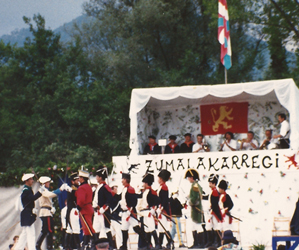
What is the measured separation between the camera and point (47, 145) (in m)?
22.4

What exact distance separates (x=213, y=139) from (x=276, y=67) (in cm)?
1090

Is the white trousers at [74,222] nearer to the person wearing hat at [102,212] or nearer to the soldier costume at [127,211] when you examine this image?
the person wearing hat at [102,212]

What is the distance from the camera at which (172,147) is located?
14016 mm

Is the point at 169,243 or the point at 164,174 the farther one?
the point at 164,174

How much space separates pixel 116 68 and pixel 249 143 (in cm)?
1080

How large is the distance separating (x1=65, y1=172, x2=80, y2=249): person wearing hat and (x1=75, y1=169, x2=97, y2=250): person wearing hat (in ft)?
1.87

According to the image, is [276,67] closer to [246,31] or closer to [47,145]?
[246,31]

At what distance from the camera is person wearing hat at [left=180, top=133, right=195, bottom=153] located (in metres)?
13.8

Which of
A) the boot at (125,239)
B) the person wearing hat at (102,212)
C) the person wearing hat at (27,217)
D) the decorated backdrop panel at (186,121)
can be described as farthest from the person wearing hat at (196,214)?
the person wearing hat at (27,217)

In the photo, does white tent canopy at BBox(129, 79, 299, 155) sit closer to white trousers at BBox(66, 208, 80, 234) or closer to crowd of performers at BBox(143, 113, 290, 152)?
crowd of performers at BBox(143, 113, 290, 152)

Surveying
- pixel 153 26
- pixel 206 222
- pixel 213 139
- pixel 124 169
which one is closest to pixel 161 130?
pixel 213 139

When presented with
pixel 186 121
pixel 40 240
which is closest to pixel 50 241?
pixel 40 240

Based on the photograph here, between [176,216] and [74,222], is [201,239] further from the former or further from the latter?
[74,222]

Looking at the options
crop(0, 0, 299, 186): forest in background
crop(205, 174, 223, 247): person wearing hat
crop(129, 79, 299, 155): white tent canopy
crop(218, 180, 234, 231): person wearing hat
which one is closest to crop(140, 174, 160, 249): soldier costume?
crop(205, 174, 223, 247): person wearing hat
